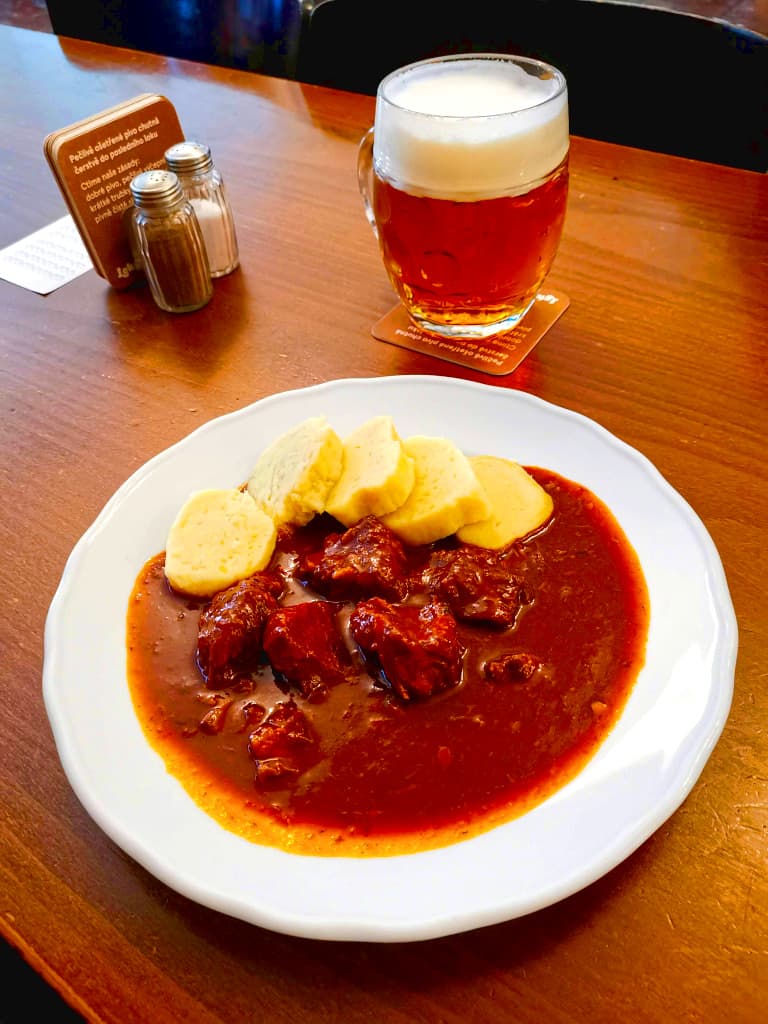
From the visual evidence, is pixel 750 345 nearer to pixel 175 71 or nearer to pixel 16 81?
pixel 175 71

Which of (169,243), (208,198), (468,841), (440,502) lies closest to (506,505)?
(440,502)

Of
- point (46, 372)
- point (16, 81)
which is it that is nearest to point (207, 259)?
point (46, 372)

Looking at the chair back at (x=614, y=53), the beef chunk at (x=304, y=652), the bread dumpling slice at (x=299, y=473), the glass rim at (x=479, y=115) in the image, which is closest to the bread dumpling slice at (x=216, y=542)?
the bread dumpling slice at (x=299, y=473)

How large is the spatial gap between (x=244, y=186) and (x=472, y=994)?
219cm

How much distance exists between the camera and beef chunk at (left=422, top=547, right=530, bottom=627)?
1.20m

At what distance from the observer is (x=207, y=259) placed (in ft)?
6.37

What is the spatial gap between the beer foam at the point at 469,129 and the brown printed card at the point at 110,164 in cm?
75

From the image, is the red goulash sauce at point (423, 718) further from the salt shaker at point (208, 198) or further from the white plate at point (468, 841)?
the salt shaker at point (208, 198)

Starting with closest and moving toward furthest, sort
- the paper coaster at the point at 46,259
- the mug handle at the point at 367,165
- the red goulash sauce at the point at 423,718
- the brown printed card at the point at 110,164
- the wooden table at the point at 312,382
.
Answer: the wooden table at the point at 312,382 → the red goulash sauce at the point at 423,718 → the mug handle at the point at 367,165 → the brown printed card at the point at 110,164 → the paper coaster at the point at 46,259

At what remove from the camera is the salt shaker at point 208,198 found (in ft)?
6.18

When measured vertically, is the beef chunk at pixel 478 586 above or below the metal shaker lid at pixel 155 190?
below

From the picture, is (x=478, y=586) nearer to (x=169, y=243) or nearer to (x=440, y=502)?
(x=440, y=502)

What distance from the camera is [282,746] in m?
1.05

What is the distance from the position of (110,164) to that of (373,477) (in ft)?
3.80
